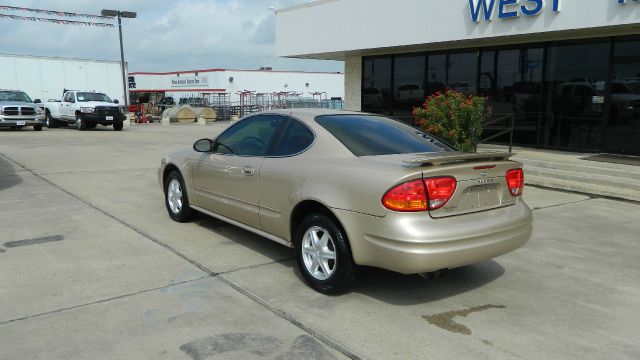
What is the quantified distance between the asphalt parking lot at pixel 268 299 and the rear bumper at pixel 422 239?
0.43 m

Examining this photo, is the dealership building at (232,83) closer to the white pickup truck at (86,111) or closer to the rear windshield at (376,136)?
the white pickup truck at (86,111)

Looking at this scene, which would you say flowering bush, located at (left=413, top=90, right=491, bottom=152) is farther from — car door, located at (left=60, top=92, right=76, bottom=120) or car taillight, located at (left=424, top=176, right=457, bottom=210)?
car door, located at (left=60, top=92, right=76, bottom=120)

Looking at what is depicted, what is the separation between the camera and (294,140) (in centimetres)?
485

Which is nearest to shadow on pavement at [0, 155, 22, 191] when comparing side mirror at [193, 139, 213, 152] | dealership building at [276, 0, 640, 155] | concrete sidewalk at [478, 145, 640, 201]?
side mirror at [193, 139, 213, 152]

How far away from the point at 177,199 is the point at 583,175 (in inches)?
287

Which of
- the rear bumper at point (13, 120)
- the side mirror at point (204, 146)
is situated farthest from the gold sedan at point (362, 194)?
the rear bumper at point (13, 120)

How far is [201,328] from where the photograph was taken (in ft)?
12.0

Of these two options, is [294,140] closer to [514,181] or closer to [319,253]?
[319,253]

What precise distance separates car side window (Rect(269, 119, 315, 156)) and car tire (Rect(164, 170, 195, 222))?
6.39ft

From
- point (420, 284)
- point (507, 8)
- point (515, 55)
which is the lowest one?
point (420, 284)

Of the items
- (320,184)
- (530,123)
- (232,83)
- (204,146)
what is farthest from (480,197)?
(232,83)

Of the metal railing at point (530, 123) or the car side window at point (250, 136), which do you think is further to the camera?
the metal railing at point (530, 123)

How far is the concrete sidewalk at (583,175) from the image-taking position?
8711 millimetres

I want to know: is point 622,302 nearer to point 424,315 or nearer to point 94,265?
point 424,315
